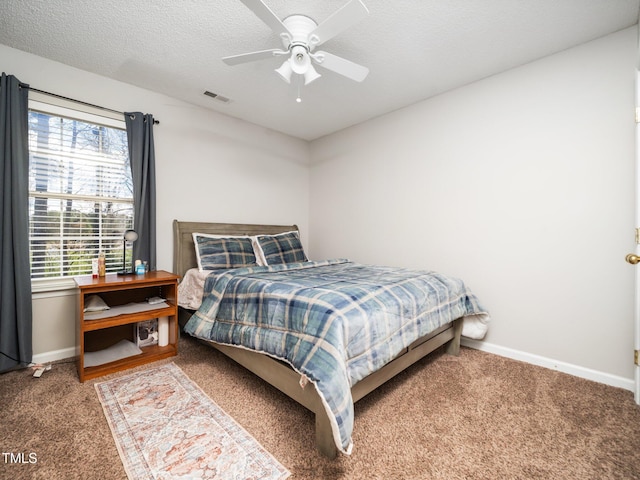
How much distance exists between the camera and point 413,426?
1579mm

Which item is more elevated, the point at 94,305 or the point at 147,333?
the point at 94,305

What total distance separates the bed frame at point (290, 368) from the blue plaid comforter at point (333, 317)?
0.35 feet

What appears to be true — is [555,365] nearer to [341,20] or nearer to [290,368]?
[290,368]

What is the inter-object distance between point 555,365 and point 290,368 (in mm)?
2150

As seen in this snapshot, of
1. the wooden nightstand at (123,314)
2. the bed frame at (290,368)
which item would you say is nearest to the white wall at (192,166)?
the bed frame at (290,368)

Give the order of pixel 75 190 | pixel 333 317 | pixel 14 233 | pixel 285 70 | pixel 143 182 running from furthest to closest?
pixel 143 182 < pixel 75 190 < pixel 14 233 < pixel 285 70 < pixel 333 317

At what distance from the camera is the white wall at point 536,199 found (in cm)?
206

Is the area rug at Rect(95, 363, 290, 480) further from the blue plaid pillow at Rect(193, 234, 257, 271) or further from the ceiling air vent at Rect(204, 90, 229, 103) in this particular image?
the ceiling air vent at Rect(204, 90, 229, 103)

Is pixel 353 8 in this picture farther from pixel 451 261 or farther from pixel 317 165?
pixel 317 165

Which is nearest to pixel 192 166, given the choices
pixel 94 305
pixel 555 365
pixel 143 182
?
pixel 143 182

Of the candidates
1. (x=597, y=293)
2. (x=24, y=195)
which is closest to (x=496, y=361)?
(x=597, y=293)

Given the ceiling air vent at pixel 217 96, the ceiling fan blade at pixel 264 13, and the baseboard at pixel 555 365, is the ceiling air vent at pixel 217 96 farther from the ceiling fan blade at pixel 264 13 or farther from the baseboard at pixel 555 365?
the baseboard at pixel 555 365

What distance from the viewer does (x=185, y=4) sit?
182 centimetres

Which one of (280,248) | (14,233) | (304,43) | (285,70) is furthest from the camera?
(280,248)
